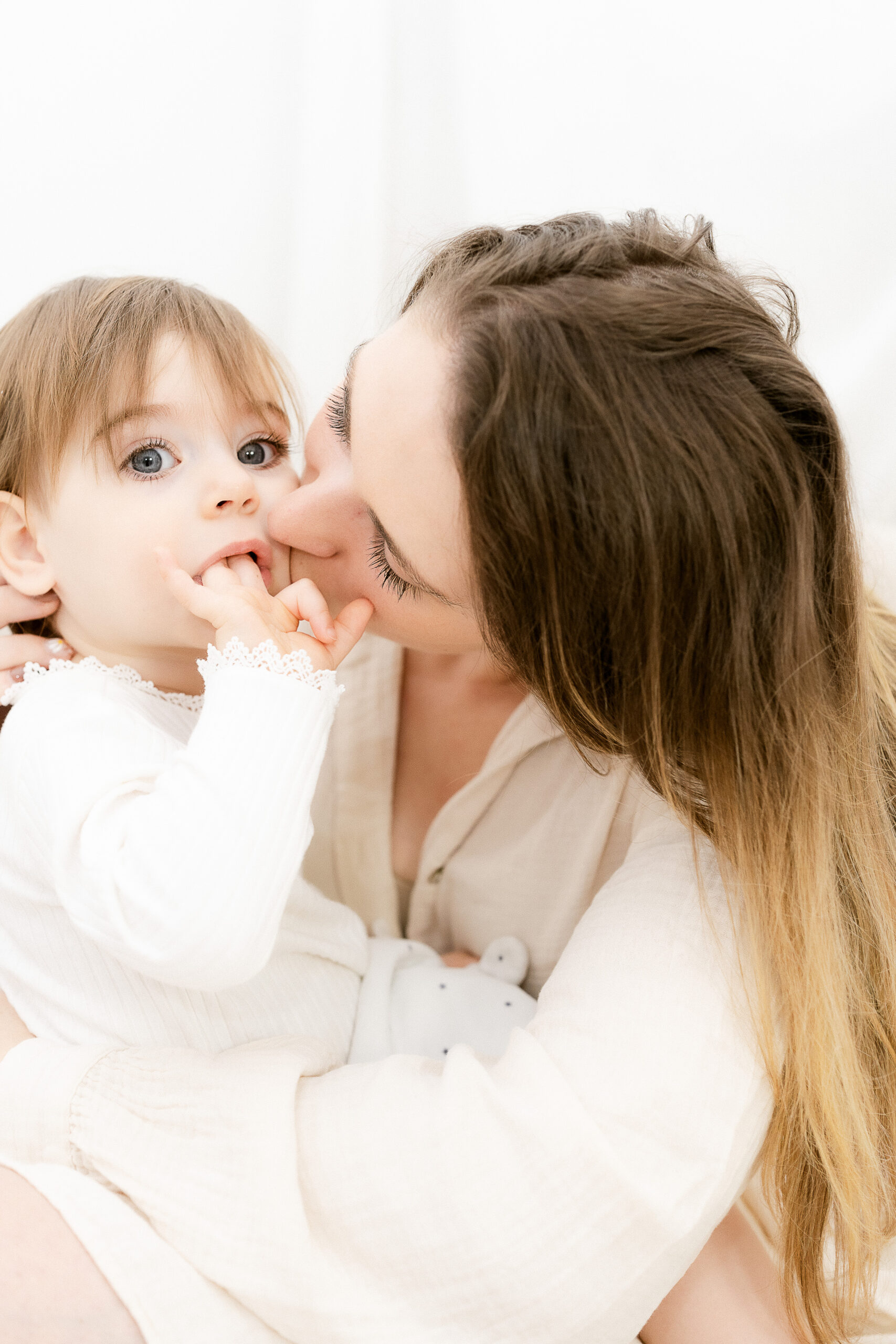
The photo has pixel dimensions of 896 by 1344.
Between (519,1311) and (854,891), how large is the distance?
0.51 meters

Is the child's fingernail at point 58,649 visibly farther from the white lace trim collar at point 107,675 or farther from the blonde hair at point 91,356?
the blonde hair at point 91,356

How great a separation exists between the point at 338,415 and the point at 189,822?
1.59 ft

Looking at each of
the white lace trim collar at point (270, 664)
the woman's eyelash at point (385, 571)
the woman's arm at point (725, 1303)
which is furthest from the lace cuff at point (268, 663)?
the woman's arm at point (725, 1303)

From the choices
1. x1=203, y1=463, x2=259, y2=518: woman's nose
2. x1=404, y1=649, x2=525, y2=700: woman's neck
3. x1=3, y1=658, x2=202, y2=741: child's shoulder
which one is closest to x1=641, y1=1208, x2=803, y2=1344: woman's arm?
x1=404, y1=649, x2=525, y2=700: woman's neck

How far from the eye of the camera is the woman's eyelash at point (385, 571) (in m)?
1.03

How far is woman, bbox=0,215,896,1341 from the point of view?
2.83 ft

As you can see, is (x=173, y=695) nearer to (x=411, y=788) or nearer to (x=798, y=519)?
(x=411, y=788)

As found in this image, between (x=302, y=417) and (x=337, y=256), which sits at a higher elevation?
(x=337, y=256)

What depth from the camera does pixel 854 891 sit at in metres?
1.03

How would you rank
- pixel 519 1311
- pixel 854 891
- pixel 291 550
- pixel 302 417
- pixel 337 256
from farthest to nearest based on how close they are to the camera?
pixel 337 256 < pixel 302 417 < pixel 291 550 < pixel 854 891 < pixel 519 1311

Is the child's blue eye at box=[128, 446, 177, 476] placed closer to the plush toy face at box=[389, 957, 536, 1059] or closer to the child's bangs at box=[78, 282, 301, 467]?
the child's bangs at box=[78, 282, 301, 467]

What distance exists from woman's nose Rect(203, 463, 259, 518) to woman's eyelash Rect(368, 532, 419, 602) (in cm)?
15

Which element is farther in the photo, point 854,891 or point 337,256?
point 337,256

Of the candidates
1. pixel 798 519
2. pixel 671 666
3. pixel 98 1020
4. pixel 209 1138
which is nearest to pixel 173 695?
pixel 98 1020
